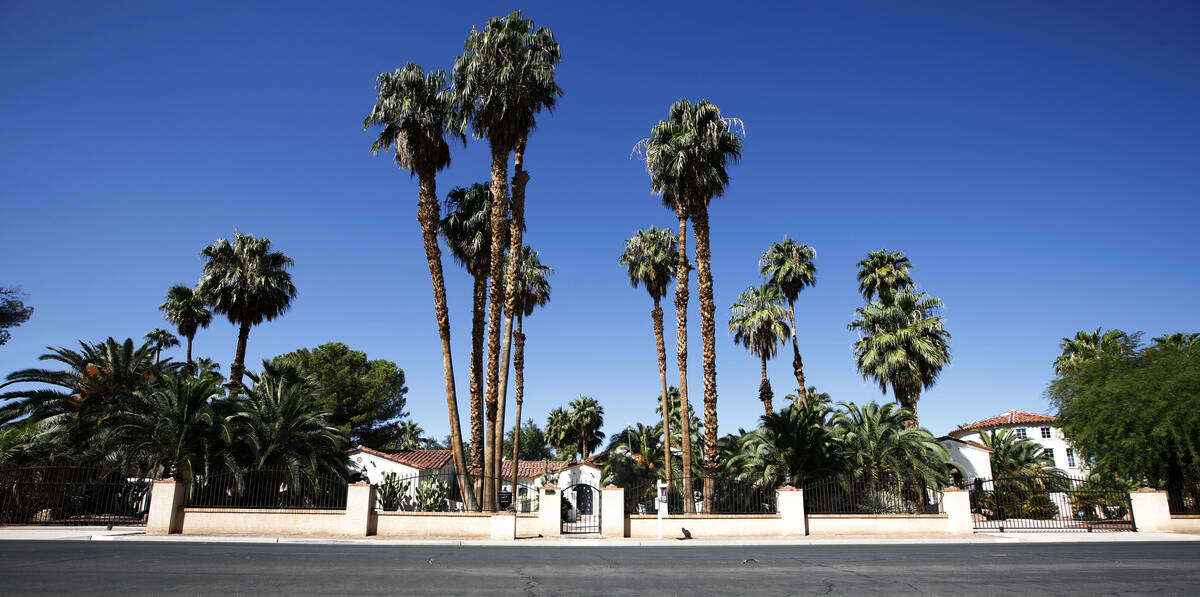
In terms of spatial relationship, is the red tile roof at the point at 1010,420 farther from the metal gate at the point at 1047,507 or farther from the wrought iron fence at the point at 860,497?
the wrought iron fence at the point at 860,497

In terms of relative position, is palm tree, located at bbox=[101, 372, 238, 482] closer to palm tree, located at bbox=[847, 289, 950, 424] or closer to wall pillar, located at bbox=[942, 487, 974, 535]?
wall pillar, located at bbox=[942, 487, 974, 535]

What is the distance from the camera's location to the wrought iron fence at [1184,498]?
72.8ft

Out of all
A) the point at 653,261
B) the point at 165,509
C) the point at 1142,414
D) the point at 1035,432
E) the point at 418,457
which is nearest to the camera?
the point at 165,509

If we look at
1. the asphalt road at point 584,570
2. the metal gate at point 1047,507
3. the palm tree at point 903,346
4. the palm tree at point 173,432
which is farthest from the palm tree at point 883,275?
the palm tree at point 173,432

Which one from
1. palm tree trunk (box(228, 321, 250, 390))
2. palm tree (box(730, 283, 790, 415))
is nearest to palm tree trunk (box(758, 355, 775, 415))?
palm tree (box(730, 283, 790, 415))

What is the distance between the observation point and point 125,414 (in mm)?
22547

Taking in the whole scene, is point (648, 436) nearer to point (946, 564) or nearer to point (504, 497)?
point (504, 497)

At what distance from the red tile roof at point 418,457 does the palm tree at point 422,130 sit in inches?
519

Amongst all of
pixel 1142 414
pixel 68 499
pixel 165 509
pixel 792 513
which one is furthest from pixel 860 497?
pixel 68 499

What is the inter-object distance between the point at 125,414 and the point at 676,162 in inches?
870

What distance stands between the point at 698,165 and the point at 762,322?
17923mm

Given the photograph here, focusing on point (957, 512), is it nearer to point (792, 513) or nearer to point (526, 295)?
point (792, 513)

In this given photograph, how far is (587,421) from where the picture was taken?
5888 cm

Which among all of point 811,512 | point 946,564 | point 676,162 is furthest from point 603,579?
point 676,162
